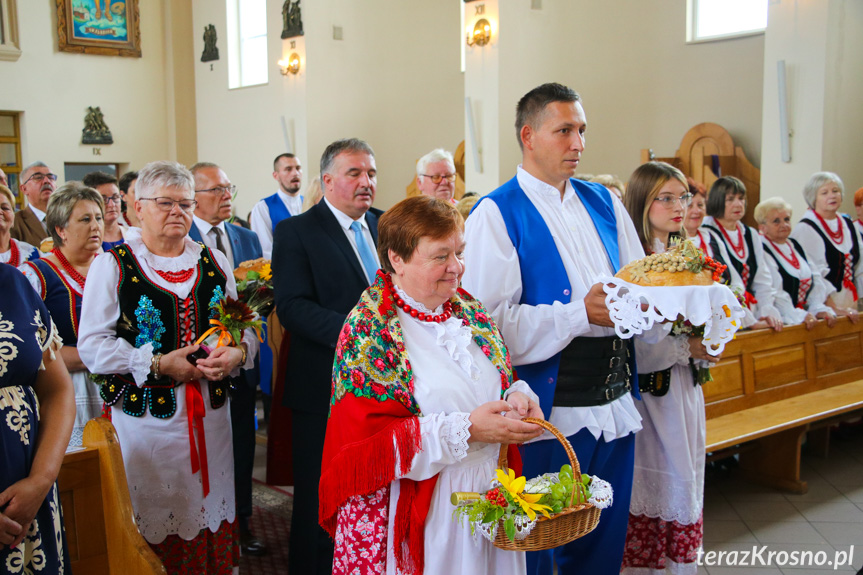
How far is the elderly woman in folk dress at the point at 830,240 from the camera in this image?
5.93 metres

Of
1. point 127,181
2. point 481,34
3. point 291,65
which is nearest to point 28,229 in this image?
point 127,181

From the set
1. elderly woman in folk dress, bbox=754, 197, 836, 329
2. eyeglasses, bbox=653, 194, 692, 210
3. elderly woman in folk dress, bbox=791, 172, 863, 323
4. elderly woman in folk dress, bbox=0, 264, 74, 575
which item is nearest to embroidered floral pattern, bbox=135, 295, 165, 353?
elderly woman in folk dress, bbox=0, 264, 74, 575

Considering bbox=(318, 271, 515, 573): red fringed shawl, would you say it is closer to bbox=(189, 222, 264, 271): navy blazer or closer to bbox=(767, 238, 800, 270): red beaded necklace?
bbox=(189, 222, 264, 271): navy blazer

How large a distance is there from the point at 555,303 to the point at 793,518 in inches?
110

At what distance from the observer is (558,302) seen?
255 cm

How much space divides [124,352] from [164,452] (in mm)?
391

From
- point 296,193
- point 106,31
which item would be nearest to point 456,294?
point 296,193

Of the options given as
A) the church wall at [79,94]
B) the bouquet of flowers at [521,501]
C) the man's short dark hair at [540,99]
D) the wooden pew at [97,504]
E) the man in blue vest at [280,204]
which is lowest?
the wooden pew at [97,504]

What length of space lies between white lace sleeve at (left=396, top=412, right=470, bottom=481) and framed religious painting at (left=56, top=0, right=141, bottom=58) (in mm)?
15616

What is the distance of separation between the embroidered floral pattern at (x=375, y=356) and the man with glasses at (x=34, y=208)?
498cm

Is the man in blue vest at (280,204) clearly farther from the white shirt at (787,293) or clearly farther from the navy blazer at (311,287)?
the white shirt at (787,293)

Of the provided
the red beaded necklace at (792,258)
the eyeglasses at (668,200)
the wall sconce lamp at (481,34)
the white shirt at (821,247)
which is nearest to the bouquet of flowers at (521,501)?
the eyeglasses at (668,200)

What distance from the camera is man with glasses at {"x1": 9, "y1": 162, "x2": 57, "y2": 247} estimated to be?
6238 mm

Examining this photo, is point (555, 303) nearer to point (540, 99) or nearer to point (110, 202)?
point (540, 99)
